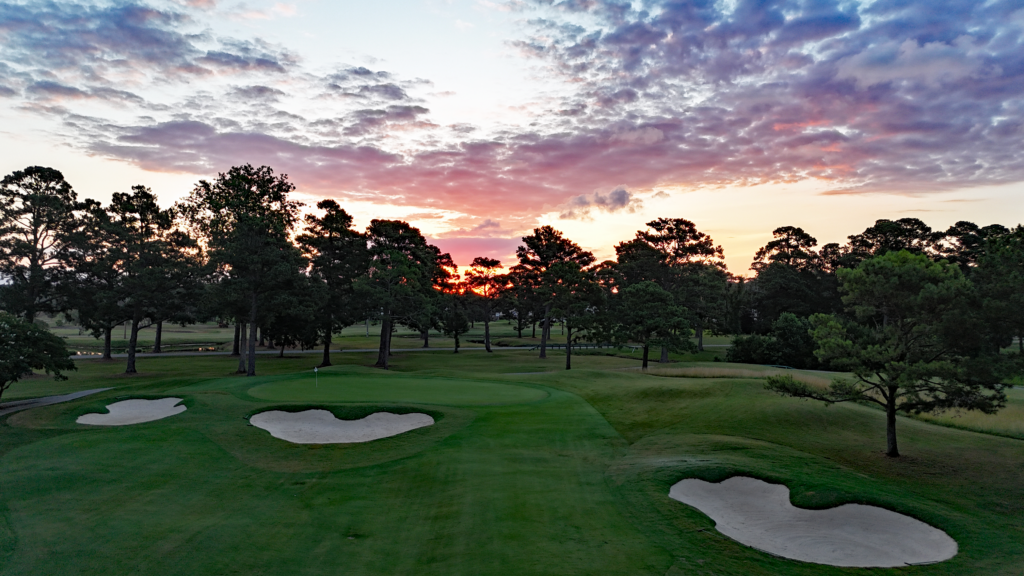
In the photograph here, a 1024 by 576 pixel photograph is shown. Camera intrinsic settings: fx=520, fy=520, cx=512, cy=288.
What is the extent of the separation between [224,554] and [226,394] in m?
18.2

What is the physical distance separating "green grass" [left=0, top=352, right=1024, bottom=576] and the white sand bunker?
1.38ft

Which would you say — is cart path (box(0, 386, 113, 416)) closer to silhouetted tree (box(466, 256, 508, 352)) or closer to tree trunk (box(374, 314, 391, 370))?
tree trunk (box(374, 314, 391, 370))

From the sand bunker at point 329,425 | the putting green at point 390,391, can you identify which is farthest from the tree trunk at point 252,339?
the sand bunker at point 329,425

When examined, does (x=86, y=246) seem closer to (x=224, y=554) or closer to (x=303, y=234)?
(x=303, y=234)

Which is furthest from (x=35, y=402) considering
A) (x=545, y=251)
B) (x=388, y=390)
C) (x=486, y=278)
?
(x=486, y=278)

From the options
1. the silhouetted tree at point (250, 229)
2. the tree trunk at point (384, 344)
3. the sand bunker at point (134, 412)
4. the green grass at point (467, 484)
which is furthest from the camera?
the tree trunk at point (384, 344)

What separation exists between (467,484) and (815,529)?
8268 millimetres

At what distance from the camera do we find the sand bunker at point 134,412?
21.7m

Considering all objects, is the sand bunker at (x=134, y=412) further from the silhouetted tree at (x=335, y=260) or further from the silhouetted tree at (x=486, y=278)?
the silhouetted tree at (x=486, y=278)

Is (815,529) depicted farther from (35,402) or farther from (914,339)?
(35,402)

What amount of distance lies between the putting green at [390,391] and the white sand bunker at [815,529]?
41.4ft

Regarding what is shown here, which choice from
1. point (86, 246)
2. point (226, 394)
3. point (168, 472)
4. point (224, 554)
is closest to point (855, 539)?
point (224, 554)

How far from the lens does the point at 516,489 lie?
13375 millimetres

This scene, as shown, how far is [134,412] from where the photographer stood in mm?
23172
